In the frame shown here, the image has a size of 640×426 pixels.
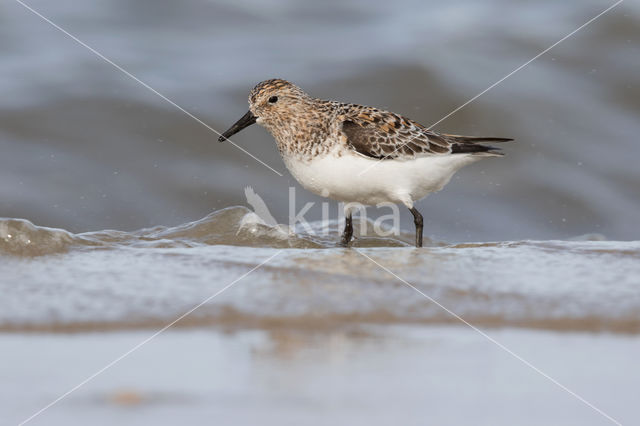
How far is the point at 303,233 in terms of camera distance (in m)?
7.19

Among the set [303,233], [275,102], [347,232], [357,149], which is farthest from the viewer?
[303,233]

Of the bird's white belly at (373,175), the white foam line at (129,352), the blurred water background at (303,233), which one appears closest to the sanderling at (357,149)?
the bird's white belly at (373,175)

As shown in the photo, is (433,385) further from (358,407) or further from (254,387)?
(254,387)

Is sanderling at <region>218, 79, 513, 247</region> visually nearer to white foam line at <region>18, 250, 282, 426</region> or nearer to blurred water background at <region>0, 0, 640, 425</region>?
blurred water background at <region>0, 0, 640, 425</region>

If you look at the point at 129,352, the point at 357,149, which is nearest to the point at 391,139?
the point at 357,149

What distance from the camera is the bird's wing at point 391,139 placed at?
593 centimetres

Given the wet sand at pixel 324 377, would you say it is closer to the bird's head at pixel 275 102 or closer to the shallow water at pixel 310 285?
the shallow water at pixel 310 285

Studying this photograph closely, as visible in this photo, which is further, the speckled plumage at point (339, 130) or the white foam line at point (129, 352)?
the speckled plumage at point (339, 130)

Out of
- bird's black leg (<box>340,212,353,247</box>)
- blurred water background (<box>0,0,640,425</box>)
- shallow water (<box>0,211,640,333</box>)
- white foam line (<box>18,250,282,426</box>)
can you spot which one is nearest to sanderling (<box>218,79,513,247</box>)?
bird's black leg (<box>340,212,353,247</box>)

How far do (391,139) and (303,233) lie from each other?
1467mm

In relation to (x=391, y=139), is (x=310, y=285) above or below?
below

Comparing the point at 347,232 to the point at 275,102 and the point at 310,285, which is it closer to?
the point at 275,102

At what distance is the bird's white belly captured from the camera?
587 cm

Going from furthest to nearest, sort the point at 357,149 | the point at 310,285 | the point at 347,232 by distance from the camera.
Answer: the point at 347,232 → the point at 357,149 → the point at 310,285
